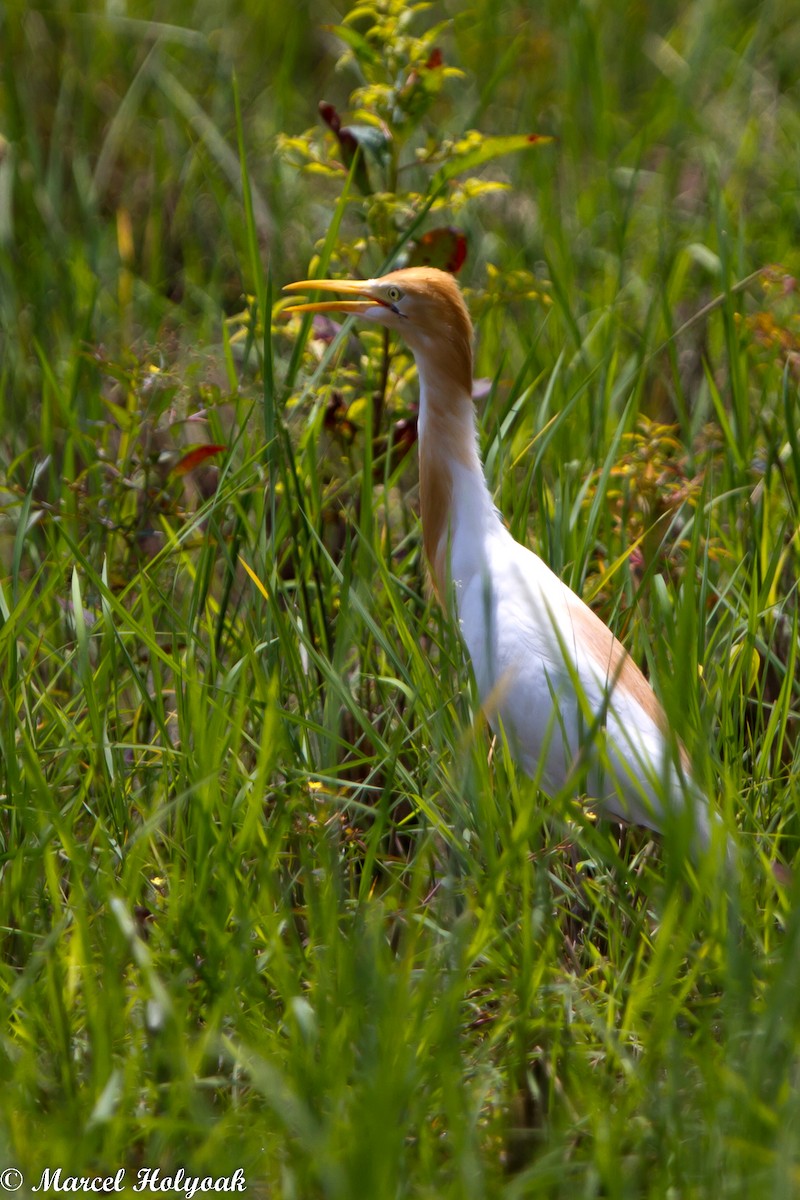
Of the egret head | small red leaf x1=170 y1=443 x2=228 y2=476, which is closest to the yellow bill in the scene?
the egret head

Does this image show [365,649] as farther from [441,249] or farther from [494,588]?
[441,249]

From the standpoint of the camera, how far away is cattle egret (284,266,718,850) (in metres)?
1.98

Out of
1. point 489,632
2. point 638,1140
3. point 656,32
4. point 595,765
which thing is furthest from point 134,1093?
point 656,32

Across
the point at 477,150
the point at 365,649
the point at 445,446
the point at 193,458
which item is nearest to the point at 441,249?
the point at 477,150

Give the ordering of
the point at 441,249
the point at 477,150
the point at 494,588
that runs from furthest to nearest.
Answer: the point at 441,249
the point at 477,150
the point at 494,588

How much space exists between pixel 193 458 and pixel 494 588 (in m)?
0.58

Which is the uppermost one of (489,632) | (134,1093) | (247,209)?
(247,209)

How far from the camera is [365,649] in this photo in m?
2.15

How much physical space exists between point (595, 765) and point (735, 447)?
2.67ft

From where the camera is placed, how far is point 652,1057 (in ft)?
4.41

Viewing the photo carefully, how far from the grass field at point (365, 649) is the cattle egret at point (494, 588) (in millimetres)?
77

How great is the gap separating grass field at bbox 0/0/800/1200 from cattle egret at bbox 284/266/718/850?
3.0 inches

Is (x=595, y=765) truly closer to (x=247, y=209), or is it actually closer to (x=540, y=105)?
(x=247, y=209)

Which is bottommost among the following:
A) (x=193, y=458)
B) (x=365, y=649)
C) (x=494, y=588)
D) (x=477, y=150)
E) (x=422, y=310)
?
(x=365, y=649)
